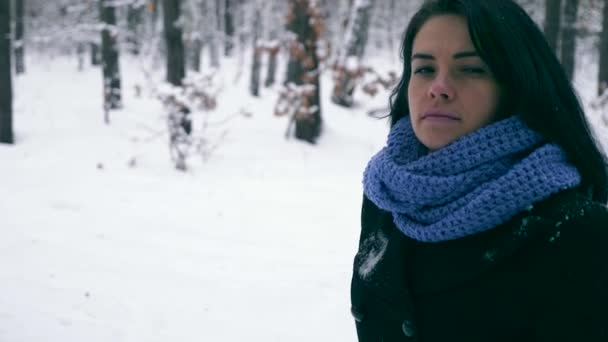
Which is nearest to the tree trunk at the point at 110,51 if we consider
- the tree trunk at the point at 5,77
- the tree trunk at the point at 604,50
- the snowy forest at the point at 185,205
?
the snowy forest at the point at 185,205

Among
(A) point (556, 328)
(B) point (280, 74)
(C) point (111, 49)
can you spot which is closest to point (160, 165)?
(C) point (111, 49)

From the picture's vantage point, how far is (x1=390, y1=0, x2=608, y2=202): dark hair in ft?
3.96

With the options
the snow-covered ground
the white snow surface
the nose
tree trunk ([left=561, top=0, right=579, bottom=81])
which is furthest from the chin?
tree trunk ([left=561, top=0, right=579, bottom=81])

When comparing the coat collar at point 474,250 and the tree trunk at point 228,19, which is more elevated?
the tree trunk at point 228,19

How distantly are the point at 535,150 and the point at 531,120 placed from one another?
3.5 inches

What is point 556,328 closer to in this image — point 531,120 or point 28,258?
point 531,120

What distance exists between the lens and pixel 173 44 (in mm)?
8734

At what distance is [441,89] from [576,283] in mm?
576

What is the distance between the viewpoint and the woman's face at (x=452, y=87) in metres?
1.24

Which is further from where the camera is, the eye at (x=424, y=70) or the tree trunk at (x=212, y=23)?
the tree trunk at (x=212, y=23)

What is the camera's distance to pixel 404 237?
1419 mm

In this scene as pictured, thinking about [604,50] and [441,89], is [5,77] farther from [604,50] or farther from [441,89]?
[604,50]

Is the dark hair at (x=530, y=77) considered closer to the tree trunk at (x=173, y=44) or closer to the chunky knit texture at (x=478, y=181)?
the chunky knit texture at (x=478, y=181)

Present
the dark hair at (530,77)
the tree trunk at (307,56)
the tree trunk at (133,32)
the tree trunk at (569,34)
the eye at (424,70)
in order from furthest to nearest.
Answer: the tree trunk at (133,32), the tree trunk at (569,34), the tree trunk at (307,56), the eye at (424,70), the dark hair at (530,77)
